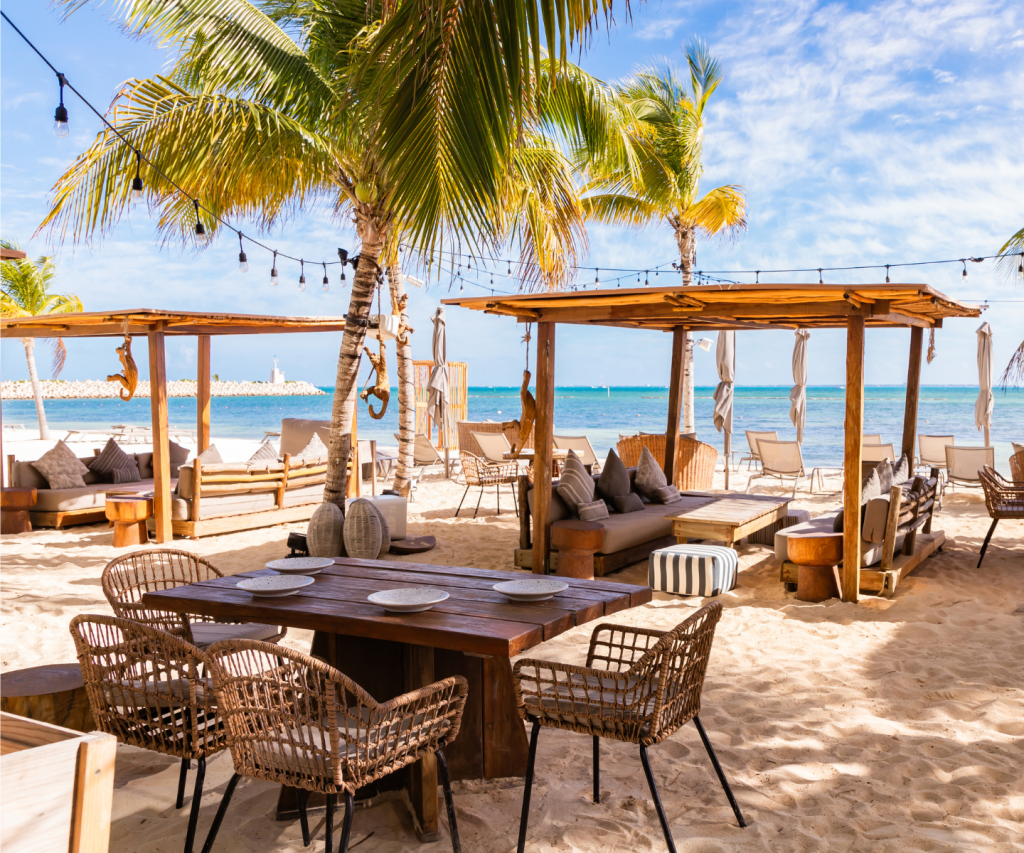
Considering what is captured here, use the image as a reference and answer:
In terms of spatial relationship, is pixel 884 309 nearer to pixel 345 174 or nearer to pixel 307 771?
pixel 345 174

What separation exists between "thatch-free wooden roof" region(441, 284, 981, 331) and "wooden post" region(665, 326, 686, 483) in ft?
5.39

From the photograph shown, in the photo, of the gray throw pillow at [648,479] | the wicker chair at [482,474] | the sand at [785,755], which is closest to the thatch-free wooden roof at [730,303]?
the gray throw pillow at [648,479]

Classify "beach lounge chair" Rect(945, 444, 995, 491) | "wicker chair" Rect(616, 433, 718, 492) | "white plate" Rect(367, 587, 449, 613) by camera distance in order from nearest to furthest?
"white plate" Rect(367, 587, 449, 613), "wicker chair" Rect(616, 433, 718, 492), "beach lounge chair" Rect(945, 444, 995, 491)

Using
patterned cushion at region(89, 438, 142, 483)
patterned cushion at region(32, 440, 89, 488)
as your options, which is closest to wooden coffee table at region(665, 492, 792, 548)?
patterned cushion at region(89, 438, 142, 483)

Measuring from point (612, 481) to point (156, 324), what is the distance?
5482 mm

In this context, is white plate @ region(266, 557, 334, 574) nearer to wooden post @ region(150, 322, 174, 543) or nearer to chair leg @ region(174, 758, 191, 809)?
chair leg @ region(174, 758, 191, 809)

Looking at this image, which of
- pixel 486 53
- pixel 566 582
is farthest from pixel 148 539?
pixel 486 53

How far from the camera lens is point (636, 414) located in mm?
50062

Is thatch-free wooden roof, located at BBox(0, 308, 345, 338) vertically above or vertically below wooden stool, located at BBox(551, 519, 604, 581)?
above

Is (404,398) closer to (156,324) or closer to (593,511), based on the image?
(156,324)

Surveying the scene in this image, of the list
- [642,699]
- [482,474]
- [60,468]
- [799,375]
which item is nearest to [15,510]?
[60,468]

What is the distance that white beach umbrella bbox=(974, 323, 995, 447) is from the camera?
12.1 meters

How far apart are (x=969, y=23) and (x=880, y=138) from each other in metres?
11.5

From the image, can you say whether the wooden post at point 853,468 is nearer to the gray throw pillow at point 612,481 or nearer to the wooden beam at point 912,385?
the gray throw pillow at point 612,481
